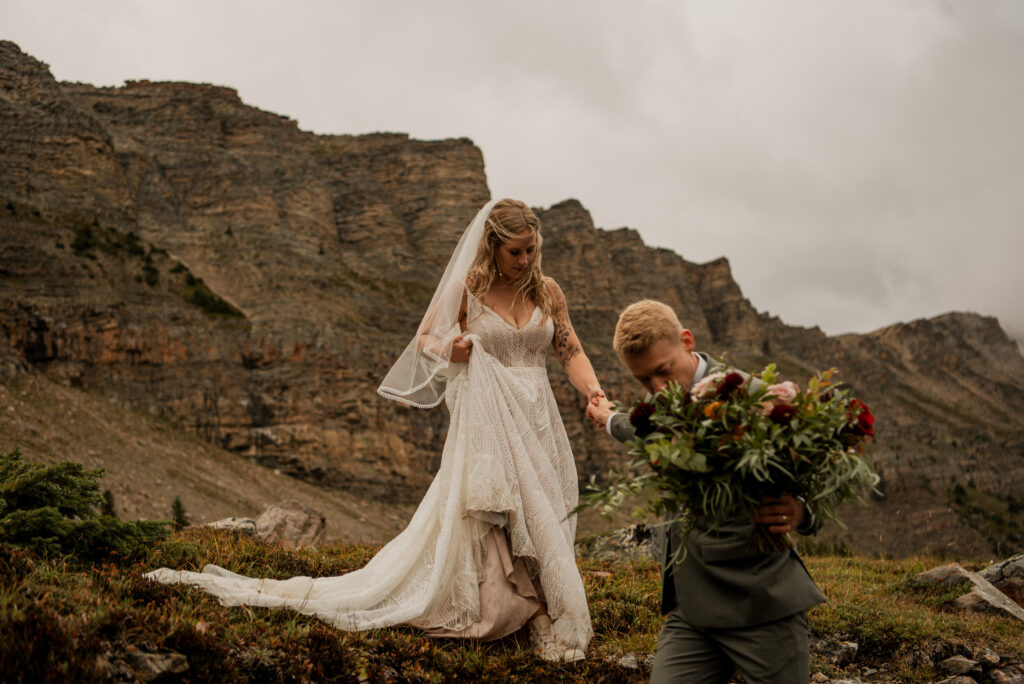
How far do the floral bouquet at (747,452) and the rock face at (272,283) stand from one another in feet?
40.6

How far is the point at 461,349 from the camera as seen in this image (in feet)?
20.9

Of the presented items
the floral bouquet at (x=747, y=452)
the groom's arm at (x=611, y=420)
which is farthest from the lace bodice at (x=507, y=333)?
the floral bouquet at (x=747, y=452)

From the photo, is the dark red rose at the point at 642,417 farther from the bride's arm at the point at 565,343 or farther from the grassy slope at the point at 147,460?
the grassy slope at the point at 147,460

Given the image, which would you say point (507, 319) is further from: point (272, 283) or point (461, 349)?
point (272, 283)

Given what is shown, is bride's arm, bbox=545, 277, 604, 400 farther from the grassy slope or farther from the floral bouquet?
the grassy slope

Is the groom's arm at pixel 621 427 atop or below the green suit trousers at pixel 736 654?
atop

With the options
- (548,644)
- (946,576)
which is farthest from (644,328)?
(946,576)

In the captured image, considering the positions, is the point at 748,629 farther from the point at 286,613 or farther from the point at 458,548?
the point at 286,613

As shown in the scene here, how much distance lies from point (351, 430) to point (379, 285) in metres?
36.5

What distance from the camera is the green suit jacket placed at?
11.5 feet

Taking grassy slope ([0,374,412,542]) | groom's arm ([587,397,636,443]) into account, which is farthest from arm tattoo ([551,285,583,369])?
grassy slope ([0,374,412,542])

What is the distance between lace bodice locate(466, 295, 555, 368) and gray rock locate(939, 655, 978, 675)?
4.37m

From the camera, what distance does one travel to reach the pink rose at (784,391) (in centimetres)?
348

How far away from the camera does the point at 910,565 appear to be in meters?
11.8
